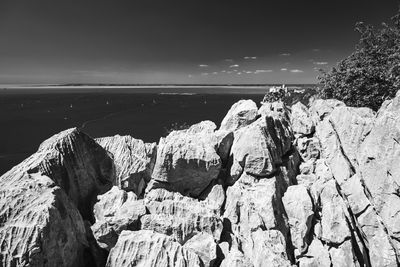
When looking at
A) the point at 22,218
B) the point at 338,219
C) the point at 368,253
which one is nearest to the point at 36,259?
the point at 22,218

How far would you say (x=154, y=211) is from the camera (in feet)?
28.6

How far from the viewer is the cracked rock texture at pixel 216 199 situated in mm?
7270

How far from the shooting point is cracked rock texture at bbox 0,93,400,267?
7.27 metres

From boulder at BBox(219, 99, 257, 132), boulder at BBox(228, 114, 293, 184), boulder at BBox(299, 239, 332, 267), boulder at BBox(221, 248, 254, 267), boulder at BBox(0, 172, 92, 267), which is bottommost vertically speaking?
boulder at BBox(299, 239, 332, 267)

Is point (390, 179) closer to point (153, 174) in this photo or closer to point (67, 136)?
point (153, 174)

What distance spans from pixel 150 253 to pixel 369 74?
14458 mm

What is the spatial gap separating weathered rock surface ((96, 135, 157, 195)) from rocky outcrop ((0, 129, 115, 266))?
703 mm

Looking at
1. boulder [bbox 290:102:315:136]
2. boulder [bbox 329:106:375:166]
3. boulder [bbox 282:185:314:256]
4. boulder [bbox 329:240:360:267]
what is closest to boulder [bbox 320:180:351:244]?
boulder [bbox 329:240:360:267]

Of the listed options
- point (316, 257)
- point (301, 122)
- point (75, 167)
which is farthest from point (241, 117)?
point (75, 167)

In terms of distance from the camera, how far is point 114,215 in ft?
27.9

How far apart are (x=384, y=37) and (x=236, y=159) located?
16316 millimetres

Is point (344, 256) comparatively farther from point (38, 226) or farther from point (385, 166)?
point (38, 226)

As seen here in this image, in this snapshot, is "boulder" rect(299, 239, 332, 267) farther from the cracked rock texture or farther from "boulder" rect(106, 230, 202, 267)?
"boulder" rect(106, 230, 202, 267)

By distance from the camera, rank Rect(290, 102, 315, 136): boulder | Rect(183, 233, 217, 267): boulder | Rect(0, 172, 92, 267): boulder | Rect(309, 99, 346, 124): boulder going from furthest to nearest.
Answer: Rect(309, 99, 346, 124): boulder < Rect(290, 102, 315, 136): boulder < Rect(183, 233, 217, 267): boulder < Rect(0, 172, 92, 267): boulder
